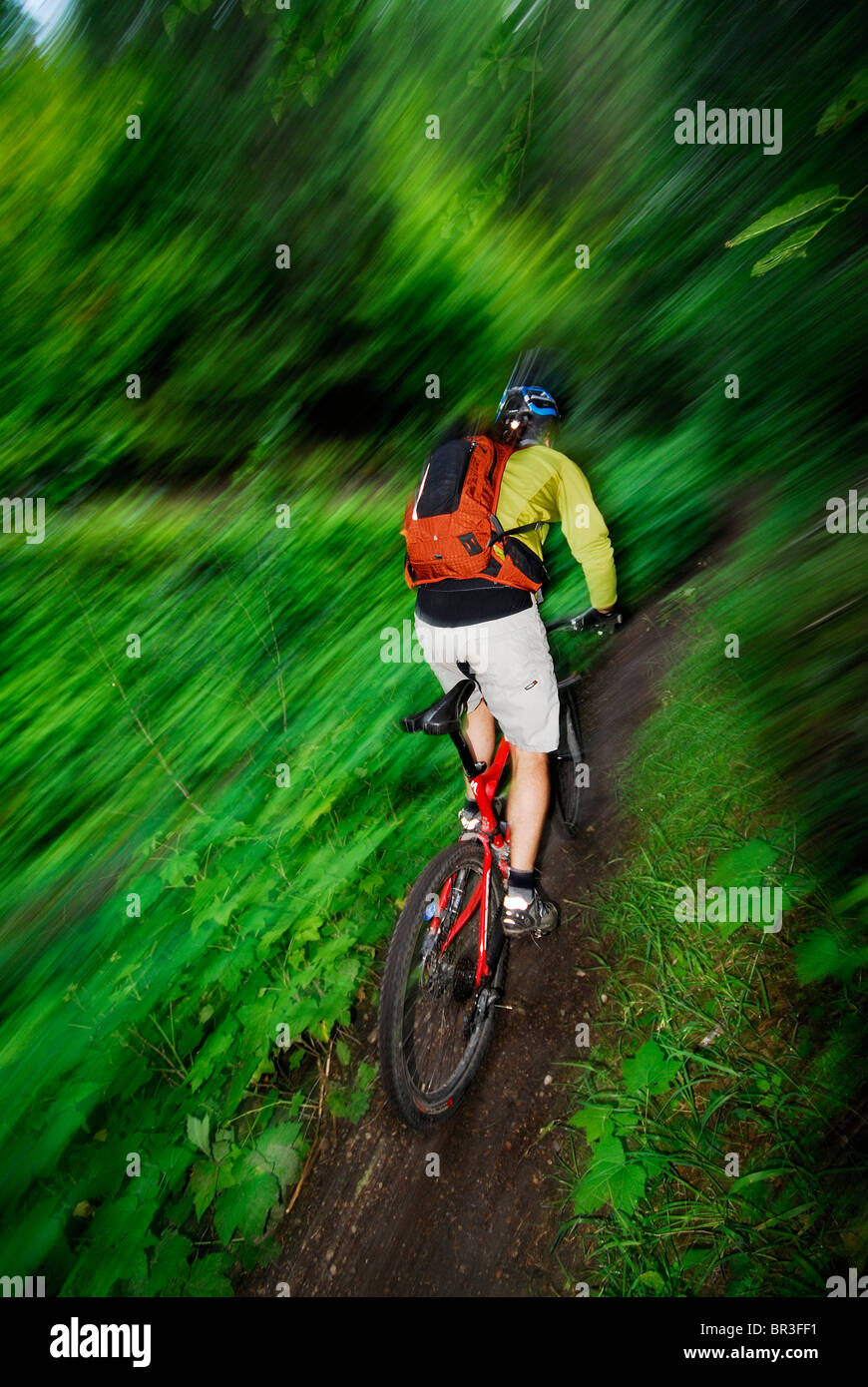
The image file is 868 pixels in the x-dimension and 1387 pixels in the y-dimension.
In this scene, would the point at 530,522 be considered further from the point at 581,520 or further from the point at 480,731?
the point at 480,731

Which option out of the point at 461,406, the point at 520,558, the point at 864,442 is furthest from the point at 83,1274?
the point at 461,406

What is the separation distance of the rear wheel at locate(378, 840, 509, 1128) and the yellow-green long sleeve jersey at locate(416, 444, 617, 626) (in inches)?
35.7

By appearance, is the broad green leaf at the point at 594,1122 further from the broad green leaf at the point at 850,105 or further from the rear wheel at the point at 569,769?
the broad green leaf at the point at 850,105

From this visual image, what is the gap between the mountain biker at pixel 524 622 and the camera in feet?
7.73

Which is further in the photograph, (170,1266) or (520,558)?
(520,558)

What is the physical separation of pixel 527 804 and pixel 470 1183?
135cm

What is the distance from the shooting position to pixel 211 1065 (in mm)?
2447

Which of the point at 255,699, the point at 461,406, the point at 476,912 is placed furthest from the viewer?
the point at 461,406

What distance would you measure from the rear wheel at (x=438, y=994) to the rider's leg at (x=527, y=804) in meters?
0.14

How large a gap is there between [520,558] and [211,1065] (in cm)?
221

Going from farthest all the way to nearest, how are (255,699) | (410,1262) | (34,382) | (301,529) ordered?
(301,529)
(34,382)
(255,699)
(410,1262)

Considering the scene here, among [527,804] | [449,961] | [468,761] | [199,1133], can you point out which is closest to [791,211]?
[468,761]

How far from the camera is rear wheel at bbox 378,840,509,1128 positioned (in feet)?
7.09
